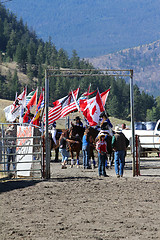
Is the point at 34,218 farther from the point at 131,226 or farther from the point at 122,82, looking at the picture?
the point at 122,82

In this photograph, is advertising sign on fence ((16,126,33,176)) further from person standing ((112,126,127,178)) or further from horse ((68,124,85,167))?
horse ((68,124,85,167))

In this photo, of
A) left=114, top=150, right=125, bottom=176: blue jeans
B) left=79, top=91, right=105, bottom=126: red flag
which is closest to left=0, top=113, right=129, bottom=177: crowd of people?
left=114, top=150, right=125, bottom=176: blue jeans

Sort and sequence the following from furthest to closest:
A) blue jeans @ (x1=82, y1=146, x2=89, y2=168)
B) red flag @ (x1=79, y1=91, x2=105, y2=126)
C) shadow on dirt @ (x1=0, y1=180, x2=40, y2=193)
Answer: red flag @ (x1=79, y1=91, x2=105, y2=126) → blue jeans @ (x1=82, y1=146, x2=89, y2=168) → shadow on dirt @ (x1=0, y1=180, x2=40, y2=193)

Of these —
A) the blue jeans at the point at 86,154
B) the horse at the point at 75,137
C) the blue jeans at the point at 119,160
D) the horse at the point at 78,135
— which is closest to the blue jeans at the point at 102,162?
the blue jeans at the point at 119,160

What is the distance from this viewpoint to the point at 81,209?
10.4 metres

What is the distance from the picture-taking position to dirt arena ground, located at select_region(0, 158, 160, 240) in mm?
8023

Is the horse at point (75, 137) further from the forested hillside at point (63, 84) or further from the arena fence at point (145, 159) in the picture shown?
the forested hillside at point (63, 84)

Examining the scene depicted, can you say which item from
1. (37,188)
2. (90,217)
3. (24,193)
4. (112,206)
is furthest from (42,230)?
(37,188)

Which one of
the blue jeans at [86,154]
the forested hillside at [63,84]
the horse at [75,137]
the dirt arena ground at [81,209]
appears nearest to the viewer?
the dirt arena ground at [81,209]

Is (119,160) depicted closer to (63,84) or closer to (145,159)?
(145,159)

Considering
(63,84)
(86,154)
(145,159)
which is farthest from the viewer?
(63,84)

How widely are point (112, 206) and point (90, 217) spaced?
1.50 meters

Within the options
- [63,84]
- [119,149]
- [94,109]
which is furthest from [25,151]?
[63,84]

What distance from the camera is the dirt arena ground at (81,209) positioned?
8023mm
